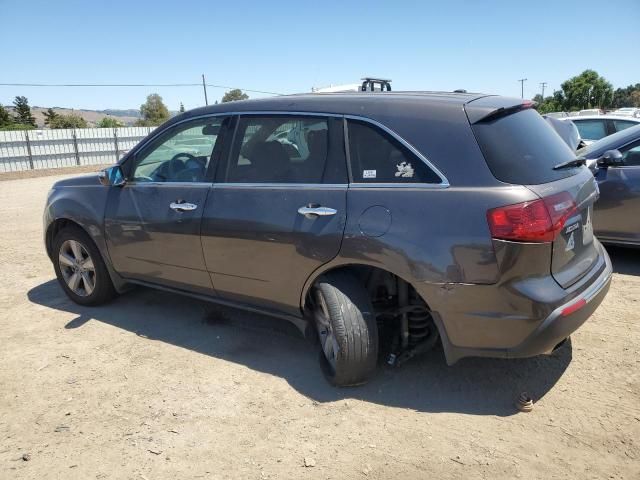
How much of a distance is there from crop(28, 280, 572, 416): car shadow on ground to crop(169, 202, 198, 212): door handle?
3.55 ft

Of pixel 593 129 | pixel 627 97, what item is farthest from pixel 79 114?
pixel 627 97

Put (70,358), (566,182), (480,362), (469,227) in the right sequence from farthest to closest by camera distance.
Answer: (70,358)
(480,362)
(566,182)
(469,227)

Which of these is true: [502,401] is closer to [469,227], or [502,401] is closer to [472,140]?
[469,227]

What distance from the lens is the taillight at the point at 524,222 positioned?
2.66m


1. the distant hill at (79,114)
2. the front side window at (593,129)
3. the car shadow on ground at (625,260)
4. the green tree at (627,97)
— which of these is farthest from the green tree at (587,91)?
the car shadow on ground at (625,260)

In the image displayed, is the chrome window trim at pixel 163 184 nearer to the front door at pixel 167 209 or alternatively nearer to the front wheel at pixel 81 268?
the front door at pixel 167 209

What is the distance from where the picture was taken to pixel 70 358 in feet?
12.7

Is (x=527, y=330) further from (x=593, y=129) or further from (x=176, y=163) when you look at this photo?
(x=593, y=129)

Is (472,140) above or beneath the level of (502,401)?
above

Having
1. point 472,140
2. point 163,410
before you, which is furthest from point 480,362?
point 163,410

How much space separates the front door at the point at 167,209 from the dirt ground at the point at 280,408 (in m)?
0.56

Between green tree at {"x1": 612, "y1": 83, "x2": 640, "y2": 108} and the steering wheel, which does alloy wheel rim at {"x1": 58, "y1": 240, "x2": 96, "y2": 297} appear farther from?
green tree at {"x1": 612, "y1": 83, "x2": 640, "y2": 108}

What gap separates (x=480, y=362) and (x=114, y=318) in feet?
10.4

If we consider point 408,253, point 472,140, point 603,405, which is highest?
point 472,140
